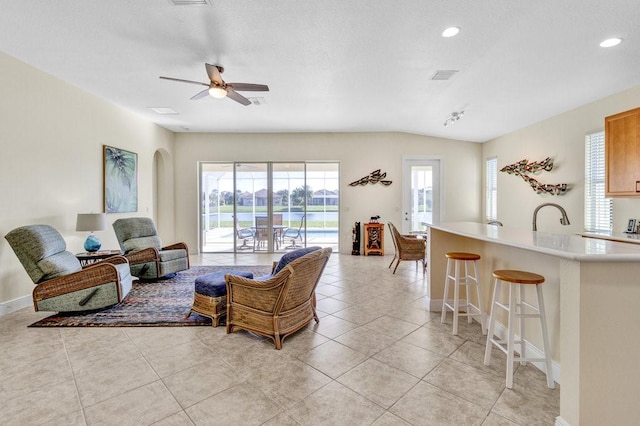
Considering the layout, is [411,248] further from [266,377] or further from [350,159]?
[266,377]

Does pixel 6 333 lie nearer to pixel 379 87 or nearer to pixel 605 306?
pixel 605 306

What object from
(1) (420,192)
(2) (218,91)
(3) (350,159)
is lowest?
(1) (420,192)

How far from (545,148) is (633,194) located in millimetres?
2118

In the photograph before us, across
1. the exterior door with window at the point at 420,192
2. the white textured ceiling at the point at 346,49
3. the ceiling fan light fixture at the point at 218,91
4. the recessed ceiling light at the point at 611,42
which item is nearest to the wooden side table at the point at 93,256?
the white textured ceiling at the point at 346,49

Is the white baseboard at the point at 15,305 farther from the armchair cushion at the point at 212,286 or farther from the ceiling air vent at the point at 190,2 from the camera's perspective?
the ceiling air vent at the point at 190,2

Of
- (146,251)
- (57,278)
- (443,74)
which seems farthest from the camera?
(146,251)

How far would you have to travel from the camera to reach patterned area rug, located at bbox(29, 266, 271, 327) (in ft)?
10.3

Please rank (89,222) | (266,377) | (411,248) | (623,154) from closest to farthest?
(266,377), (623,154), (89,222), (411,248)

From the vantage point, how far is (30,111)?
3732mm

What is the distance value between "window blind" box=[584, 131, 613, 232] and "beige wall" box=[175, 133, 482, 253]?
9.75ft

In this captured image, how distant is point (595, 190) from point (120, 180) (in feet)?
25.3

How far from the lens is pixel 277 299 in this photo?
261cm

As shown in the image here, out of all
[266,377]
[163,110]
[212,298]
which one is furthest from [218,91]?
[266,377]

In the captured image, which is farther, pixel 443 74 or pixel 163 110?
pixel 163 110
